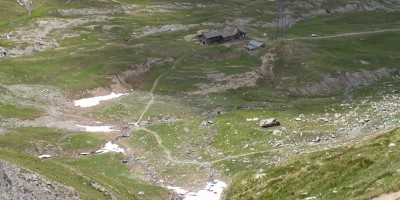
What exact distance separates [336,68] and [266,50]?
1946 cm

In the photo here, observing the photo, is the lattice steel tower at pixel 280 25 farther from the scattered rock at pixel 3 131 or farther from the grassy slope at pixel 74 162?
the scattered rock at pixel 3 131

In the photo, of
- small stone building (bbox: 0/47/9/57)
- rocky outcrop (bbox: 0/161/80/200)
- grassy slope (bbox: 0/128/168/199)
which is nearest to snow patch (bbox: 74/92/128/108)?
grassy slope (bbox: 0/128/168/199)

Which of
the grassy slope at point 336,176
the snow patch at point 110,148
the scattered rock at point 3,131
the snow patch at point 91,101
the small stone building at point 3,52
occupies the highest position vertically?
the grassy slope at point 336,176

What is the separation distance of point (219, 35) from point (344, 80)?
37.3 metres

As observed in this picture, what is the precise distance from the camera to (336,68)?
132m

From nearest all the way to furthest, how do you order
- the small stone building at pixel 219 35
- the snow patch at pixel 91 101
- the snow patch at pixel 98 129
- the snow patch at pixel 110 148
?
the snow patch at pixel 110 148, the snow patch at pixel 98 129, the snow patch at pixel 91 101, the small stone building at pixel 219 35

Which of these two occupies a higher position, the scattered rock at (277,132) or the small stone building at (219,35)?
the small stone building at (219,35)

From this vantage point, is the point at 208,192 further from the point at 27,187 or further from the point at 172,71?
the point at 172,71

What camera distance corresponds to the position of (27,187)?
43469mm

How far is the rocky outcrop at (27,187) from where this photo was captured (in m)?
41.0

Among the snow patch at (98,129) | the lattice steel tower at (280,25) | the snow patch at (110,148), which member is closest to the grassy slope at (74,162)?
the snow patch at (110,148)

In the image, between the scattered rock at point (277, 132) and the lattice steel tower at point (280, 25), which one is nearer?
the scattered rock at point (277, 132)

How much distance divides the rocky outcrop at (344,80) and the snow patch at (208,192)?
6026cm

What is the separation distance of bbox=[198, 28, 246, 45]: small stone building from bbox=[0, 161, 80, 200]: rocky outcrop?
98.8 meters
